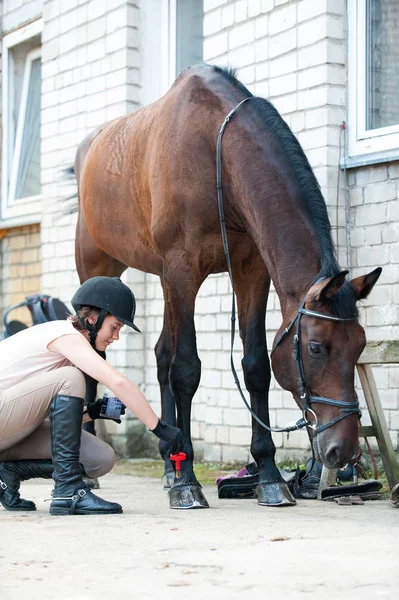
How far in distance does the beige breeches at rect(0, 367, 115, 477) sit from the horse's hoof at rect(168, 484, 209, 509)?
0.61 m

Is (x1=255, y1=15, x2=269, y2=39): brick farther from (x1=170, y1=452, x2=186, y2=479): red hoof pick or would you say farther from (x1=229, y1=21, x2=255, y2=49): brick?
(x1=170, y1=452, x2=186, y2=479): red hoof pick

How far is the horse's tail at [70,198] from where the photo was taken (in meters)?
8.39

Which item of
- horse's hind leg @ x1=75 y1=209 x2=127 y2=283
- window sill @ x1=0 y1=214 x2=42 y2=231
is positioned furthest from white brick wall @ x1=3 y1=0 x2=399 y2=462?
horse's hind leg @ x1=75 y1=209 x2=127 y2=283

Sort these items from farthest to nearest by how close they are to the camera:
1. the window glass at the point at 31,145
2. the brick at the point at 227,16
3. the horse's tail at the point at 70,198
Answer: the window glass at the point at 31,145, the horse's tail at the point at 70,198, the brick at the point at 227,16

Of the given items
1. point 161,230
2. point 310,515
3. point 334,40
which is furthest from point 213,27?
point 310,515

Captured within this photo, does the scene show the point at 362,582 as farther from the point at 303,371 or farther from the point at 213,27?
the point at 213,27

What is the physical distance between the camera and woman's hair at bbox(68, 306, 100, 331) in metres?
4.70

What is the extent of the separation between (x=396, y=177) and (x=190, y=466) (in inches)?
93.6

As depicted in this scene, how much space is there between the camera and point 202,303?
25.2ft

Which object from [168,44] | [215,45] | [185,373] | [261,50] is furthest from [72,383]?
[168,44]

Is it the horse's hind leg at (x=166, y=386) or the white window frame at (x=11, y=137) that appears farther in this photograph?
the white window frame at (x=11, y=137)

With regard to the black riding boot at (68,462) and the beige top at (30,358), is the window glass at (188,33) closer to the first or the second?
the beige top at (30,358)

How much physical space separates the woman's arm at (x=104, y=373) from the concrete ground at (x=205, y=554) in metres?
0.45

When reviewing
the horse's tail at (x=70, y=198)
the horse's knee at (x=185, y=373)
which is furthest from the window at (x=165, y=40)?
the horse's knee at (x=185, y=373)
